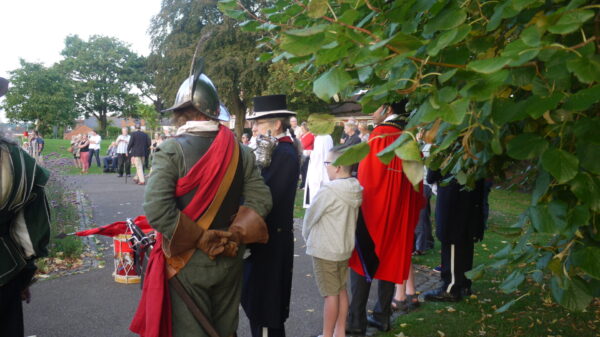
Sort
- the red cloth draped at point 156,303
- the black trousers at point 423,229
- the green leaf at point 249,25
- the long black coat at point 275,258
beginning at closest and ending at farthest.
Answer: the green leaf at point 249,25, the red cloth draped at point 156,303, the long black coat at point 275,258, the black trousers at point 423,229

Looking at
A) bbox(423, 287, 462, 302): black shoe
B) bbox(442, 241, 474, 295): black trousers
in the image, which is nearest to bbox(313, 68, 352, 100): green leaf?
bbox(442, 241, 474, 295): black trousers

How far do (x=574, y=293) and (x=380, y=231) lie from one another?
2512 millimetres

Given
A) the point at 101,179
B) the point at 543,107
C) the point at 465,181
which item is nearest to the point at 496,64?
the point at 543,107

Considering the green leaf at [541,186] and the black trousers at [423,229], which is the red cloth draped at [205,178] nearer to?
the green leaf at [541,186]

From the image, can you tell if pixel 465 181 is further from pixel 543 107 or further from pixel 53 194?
pixel 53 194

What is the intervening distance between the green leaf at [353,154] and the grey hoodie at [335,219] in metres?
2.61

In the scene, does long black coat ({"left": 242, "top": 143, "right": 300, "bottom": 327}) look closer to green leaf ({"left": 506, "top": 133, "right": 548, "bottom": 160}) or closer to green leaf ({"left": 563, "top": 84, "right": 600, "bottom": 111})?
green leaf ({"left": 506, "top": 133, "right": 548, "bottom": 160})

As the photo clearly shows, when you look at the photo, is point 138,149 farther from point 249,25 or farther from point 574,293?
point 574,293

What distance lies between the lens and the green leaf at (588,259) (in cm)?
158

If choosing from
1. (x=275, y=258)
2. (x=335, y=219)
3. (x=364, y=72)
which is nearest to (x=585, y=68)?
(x=364, y=72)

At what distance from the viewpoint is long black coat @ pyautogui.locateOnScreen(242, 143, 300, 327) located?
357cm

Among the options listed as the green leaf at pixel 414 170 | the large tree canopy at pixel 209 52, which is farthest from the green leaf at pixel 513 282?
the large tree canopy at pixel 209 52

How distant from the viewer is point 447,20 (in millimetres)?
1343

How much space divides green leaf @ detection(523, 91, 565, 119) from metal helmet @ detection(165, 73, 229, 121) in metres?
2.09
